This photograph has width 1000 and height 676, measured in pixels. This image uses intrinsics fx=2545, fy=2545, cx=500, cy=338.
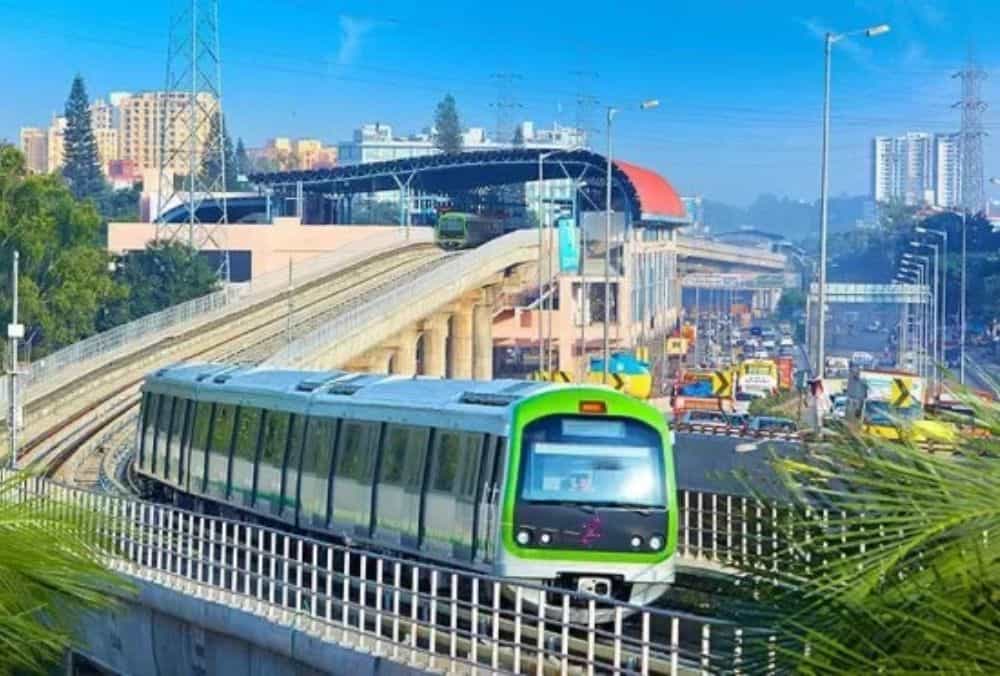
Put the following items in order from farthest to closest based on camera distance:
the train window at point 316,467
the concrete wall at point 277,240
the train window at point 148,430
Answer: the concrete wall at point 277,240
the train window at point 148,430
the train window at point 316,467

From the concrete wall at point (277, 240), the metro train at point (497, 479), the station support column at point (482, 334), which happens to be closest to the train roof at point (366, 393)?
the metro train at point (497, 479)

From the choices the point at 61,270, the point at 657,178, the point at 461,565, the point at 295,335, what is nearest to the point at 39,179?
the point at 61,270

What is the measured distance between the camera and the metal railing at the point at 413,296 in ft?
248

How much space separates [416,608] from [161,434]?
22093mm

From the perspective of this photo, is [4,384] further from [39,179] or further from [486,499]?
[486,499]

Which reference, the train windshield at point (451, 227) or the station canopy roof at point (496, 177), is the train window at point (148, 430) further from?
the station canopy roof at point (496, 177)

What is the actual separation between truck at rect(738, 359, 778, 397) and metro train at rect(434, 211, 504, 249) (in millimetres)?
40709

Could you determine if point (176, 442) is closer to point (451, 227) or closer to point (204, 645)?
point (204, 645)

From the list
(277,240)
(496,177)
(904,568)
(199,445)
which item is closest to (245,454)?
(199,445)

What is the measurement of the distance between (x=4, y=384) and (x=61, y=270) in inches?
1013

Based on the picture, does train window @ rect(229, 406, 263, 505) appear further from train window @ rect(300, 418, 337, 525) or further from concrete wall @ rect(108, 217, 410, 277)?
concrete wall @ rect(108, 217, 410, 277)

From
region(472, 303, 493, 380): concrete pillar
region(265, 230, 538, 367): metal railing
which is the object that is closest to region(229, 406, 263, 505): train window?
region(265, 230, 538, 367): metal railing

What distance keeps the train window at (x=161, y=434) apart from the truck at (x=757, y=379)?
4019 centimetres

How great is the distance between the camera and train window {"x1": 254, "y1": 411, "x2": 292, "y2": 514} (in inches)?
1251
